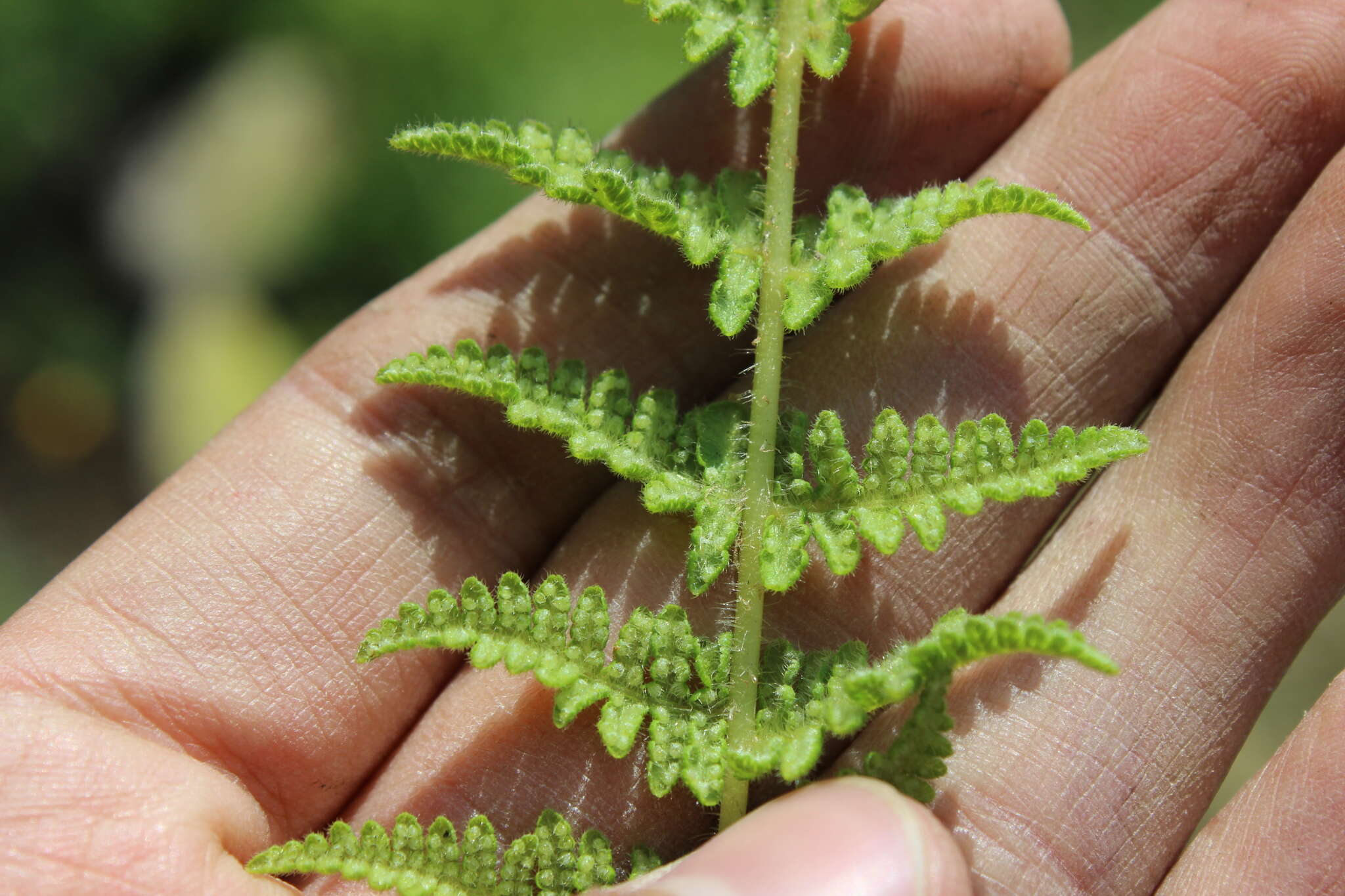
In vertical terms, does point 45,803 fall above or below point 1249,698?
above

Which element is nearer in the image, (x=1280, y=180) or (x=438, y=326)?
(x=1280, y=180)

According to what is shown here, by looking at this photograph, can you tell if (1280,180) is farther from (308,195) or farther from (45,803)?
(308,195)

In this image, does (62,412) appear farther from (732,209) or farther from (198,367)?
(732,209)

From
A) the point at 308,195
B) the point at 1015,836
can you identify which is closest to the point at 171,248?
the point at 308,195

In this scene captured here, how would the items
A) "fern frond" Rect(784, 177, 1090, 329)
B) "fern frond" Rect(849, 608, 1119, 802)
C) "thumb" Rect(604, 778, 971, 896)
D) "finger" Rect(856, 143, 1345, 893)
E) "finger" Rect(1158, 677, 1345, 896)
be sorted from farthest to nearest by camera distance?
"finger" Rect(856, 143, 1345, 893) < "finger" Rect(1158, 677, 1345, 896) < "fern frond" Rect(784, 177, 1090, 329) < "thumb" Rect(604, 778, 971, 896) < "fern frond" Rect(849, 608, 1119, 802)

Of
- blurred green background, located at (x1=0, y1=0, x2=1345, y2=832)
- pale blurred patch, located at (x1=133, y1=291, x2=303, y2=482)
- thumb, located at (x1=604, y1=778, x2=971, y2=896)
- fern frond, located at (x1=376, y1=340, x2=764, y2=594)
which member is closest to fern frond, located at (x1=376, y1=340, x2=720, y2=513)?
fern frond, located at (x1=376, y1=340, x2=764, y2=594)

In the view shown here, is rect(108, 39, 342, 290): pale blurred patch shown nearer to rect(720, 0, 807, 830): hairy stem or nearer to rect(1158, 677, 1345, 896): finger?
rect(720, 0, 807, 830): hairy stem

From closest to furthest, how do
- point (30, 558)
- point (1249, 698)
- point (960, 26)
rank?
point (1249, 698) < point (960, 26) < point (30, 558)
